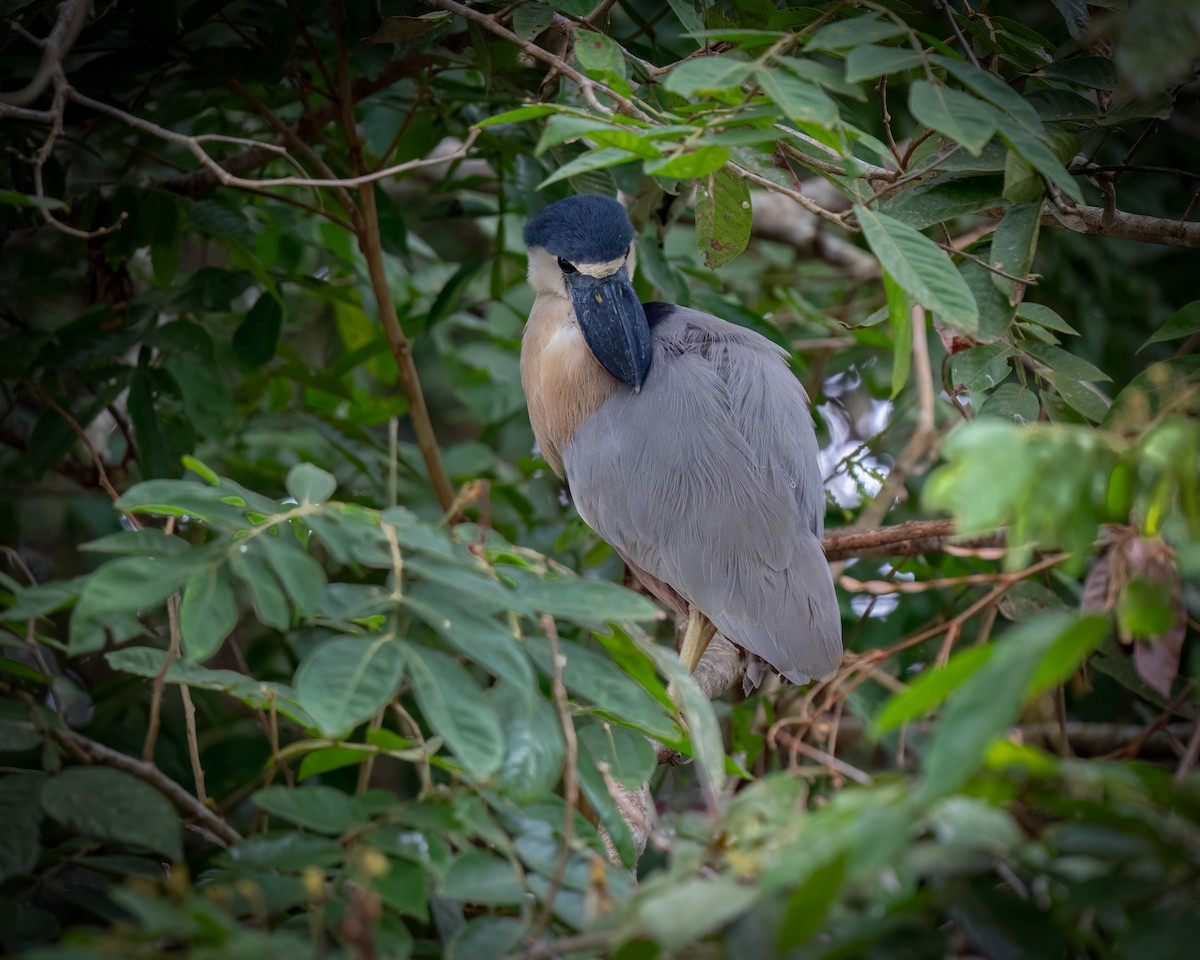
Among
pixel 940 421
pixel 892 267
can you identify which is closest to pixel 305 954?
pixel 892 267

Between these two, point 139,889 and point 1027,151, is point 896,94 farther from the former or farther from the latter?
point 139,889

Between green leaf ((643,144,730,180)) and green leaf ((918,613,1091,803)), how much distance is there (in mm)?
653

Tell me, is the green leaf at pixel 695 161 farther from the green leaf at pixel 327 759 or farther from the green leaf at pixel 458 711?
the green leaf at pixel 327 759

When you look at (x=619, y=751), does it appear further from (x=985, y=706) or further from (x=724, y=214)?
(x=724, y=214)

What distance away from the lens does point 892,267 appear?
1.14 meters

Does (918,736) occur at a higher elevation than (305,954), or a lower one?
lower

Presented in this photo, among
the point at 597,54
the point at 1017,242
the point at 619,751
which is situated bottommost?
the point at 619,751

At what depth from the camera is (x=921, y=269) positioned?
116 centimetres

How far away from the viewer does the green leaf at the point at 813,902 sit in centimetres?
69

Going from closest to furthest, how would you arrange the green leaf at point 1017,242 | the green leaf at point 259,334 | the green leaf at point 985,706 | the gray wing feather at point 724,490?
the green leaf at point 985,706 → the green leaf at point 1017,242 → the gray wing feather at point 724,490 → the green leaf at point 259,334

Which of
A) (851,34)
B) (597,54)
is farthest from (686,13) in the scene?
(851,34)

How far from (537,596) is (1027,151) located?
2.40ft

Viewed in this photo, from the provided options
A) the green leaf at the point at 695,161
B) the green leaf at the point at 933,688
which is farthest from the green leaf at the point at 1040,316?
the green leaf at the point at 933,688

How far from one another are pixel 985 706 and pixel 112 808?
0.78m
